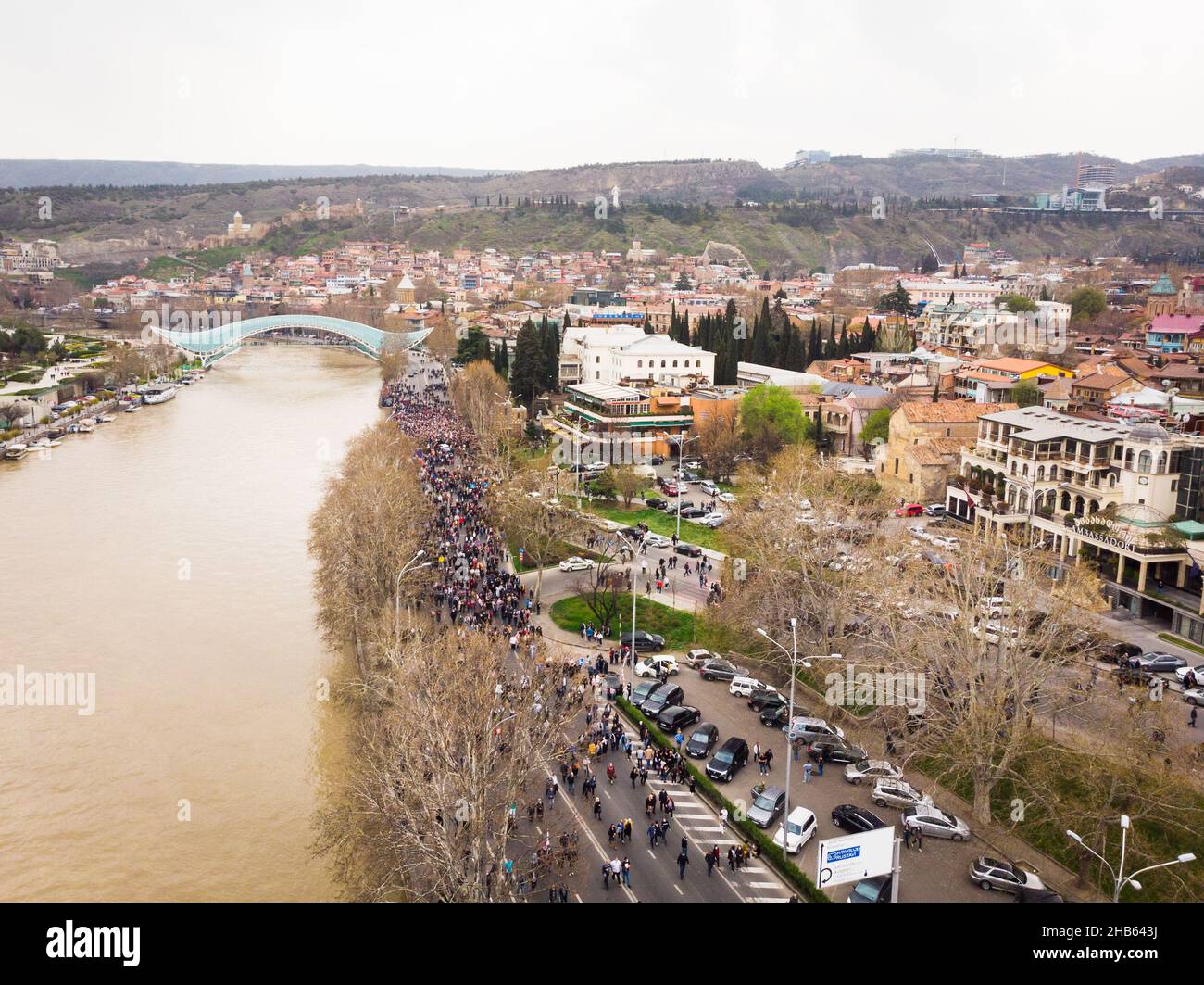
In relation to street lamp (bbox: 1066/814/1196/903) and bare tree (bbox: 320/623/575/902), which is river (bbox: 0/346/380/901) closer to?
bare tree (bbox: 320/623/575/902)

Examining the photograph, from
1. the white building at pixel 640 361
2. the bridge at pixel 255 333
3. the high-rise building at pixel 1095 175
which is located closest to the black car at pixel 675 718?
the white building at pixel 640 361

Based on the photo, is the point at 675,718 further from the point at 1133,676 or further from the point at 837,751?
the point at 1133,676

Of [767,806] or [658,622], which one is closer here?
[767,806]

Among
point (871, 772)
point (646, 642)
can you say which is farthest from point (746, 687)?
point (871, 772)

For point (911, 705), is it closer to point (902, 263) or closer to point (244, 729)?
point (244, 729)

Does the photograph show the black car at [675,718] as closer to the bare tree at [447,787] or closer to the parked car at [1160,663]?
the bare tree at [447,787]

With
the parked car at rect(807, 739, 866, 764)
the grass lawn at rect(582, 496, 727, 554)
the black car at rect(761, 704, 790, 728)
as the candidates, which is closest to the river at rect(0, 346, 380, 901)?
the black car at rect(761, 704, 790, 728)
